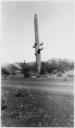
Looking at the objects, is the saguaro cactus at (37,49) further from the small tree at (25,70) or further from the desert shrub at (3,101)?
the desert shrub at (3,101)

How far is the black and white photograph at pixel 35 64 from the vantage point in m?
7.16

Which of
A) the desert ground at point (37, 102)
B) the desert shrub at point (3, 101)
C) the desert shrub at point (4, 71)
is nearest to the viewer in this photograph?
the desert ground at point (37, 102)

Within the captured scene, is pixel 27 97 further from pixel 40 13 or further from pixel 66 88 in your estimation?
pixel 40 13

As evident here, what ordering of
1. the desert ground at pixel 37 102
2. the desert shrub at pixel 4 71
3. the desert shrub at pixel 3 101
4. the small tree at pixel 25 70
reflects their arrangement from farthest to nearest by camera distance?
the desert shrub at pixel 4 71
the small tree at pixel 25 70
the desert shrub at pixel 3 101
the desert ground at pixel 37 102

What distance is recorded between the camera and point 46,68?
7.58 meters

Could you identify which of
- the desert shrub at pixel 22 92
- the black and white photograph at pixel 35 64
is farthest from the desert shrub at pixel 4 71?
the desert shrub at pixel 22 92

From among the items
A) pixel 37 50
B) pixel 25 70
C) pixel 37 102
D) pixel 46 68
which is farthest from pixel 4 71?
pixel 37 102

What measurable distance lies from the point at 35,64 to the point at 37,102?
4.25 ft

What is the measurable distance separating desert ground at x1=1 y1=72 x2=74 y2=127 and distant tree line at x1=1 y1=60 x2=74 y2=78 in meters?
0.23

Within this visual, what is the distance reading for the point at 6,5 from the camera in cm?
771

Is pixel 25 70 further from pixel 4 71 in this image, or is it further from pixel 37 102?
pixel 37 102

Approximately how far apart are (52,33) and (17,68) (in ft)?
5.64

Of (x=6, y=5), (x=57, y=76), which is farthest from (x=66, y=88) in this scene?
(x=6, y=5)

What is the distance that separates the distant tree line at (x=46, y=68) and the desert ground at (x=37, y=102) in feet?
0.74
